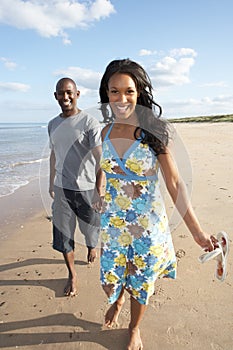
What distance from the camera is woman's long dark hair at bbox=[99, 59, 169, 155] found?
1.79 m

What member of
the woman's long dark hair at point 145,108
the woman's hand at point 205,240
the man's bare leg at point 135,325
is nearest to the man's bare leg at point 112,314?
the man's bare leg at point 135,325

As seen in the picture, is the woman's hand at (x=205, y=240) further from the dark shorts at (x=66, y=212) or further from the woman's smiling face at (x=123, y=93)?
the dark shorts at (x=66, y=212)

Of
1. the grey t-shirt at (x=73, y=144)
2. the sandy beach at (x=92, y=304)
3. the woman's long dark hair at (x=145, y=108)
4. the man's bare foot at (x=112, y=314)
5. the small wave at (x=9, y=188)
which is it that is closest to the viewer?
the woman's long dark hair at (x=145, y=108)

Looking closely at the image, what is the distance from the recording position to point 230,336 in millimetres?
2221

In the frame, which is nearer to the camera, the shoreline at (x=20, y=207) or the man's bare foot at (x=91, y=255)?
the man's bare foot at (x=91, y=255)

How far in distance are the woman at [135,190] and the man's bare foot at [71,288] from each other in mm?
842

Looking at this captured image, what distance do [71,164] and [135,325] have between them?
1449mm

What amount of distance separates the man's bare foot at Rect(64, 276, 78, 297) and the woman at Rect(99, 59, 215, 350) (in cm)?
84

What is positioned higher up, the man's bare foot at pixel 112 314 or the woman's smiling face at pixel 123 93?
the woman's smiling face at pixel 123 93

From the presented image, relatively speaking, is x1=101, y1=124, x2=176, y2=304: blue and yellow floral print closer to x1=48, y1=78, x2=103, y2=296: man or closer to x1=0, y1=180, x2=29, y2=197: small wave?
x1=48, y1=78, x2=103, y2=296: man

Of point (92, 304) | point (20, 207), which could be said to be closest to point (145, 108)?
point (92, 304)

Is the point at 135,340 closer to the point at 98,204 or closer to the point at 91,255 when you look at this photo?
the point at 98,204

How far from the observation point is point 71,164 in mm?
2777

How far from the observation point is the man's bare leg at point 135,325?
2.10 meters
